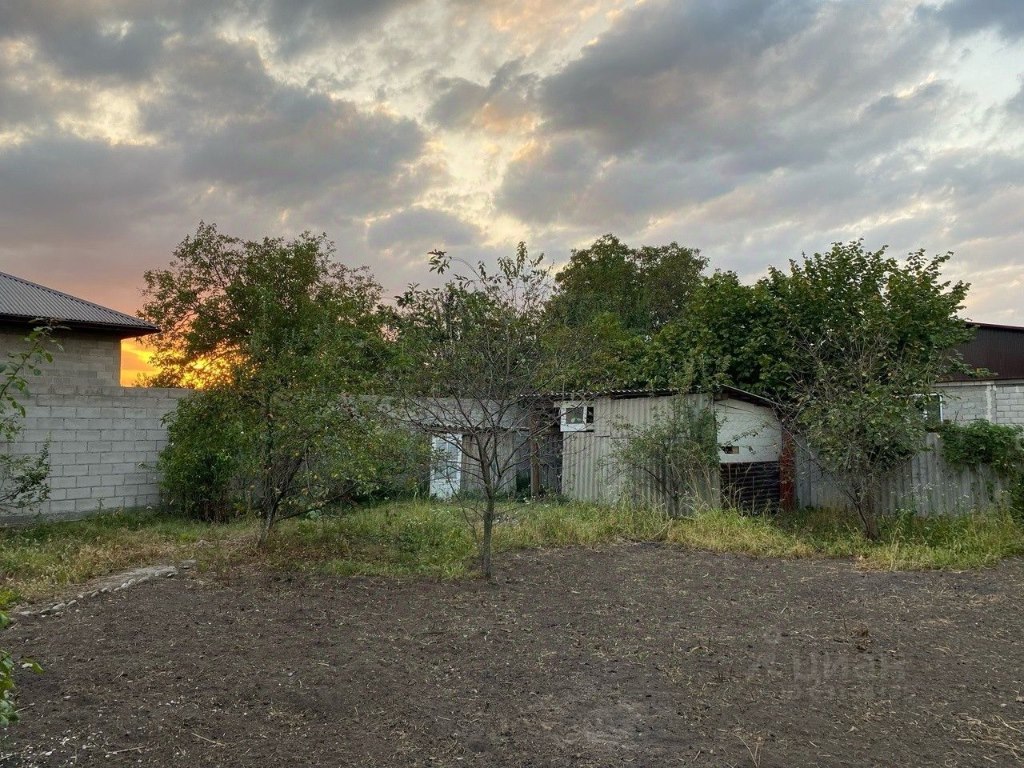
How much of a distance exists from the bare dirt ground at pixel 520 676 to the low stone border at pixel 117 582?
16 cm

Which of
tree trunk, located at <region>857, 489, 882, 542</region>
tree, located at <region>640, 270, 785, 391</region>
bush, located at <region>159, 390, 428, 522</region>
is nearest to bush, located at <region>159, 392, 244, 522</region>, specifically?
bush, located at <region>159, 390, 428, 522</region>

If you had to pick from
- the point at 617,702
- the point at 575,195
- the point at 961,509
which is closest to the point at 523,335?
the point at 617,702

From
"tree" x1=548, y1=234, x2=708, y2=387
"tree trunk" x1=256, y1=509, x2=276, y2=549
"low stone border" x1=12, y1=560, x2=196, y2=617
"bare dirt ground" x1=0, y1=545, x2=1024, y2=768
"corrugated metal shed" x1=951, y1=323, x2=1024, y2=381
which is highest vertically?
"tree" x1=548, y1=234, x2=708, y2=387

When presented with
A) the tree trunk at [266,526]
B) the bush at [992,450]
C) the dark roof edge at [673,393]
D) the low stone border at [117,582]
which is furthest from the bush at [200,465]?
the bush at [992,450]

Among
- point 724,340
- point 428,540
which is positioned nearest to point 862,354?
point 724,340

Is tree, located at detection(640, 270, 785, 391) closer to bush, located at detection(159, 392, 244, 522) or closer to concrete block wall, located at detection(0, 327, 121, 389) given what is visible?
bush, located at detection(159, 392, 244, 522)

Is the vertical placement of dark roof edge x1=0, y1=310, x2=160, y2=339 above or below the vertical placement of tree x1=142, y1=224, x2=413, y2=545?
above

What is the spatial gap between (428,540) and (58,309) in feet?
26.2

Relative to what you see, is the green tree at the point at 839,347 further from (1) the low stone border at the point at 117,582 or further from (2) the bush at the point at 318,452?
(1) the low stone border at the point at 117,582

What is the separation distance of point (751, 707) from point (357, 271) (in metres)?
20.0

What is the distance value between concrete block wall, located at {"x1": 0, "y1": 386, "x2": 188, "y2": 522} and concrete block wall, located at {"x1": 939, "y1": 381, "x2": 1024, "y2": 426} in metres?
12.1

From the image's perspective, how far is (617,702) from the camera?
3346 millimetres

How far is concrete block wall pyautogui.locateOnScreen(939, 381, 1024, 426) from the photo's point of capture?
11.5 m

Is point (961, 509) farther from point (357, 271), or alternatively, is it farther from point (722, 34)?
point (357, 271)
